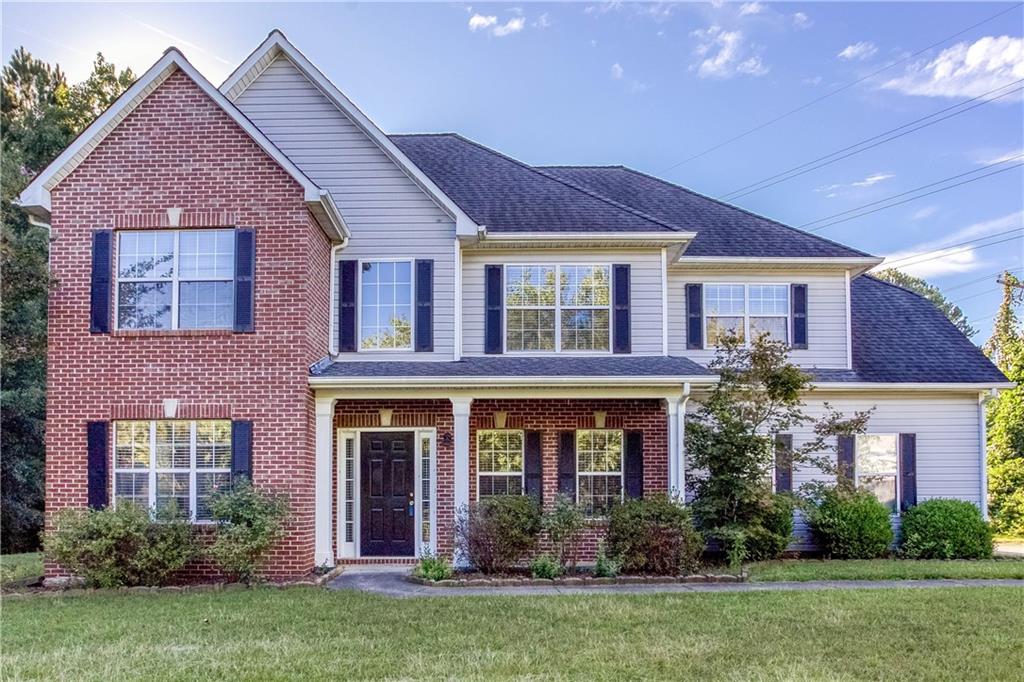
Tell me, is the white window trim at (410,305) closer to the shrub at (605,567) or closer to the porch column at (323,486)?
the porch column at (323,486)

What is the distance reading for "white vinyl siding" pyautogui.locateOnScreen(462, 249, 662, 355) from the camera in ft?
44.4

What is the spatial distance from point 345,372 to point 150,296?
2975 mm

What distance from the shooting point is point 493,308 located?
13562mm

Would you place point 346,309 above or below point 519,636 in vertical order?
above

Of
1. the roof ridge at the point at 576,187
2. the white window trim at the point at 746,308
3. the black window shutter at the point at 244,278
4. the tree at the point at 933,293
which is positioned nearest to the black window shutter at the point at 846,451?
the white window trim at the point at 746,308

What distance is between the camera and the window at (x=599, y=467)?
1334 centimetres

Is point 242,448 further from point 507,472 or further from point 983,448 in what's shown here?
point 983,448

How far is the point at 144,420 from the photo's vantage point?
11.2 metres

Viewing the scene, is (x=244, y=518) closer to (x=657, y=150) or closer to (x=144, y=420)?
(x=144, y=420)

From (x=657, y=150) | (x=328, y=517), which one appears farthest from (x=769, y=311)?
(x=657, y=150)

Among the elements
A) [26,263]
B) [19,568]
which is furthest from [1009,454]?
[19,568]

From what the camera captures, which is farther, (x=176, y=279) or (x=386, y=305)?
(x=386, y=305)

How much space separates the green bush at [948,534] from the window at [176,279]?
12123mm

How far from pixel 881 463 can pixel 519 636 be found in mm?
9854
